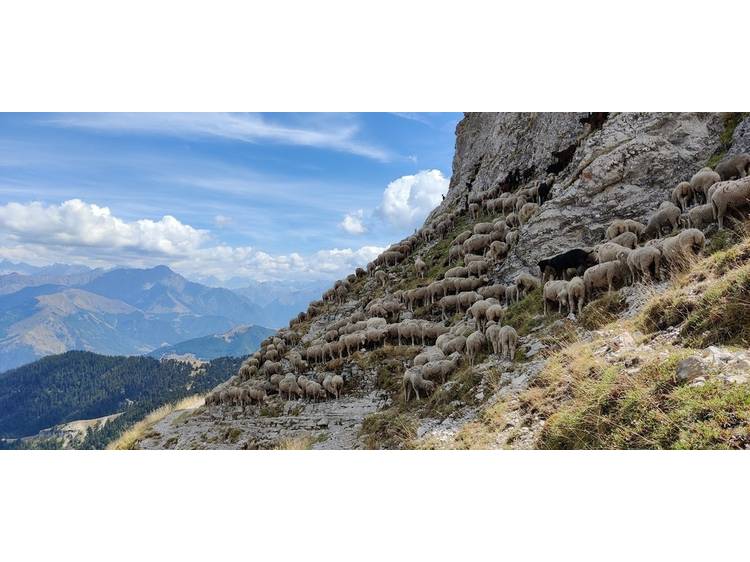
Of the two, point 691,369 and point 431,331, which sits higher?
point 691,369

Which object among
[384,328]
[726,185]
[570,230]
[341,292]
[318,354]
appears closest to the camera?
[726,185]

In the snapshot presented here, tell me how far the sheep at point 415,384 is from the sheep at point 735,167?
14.3 metres

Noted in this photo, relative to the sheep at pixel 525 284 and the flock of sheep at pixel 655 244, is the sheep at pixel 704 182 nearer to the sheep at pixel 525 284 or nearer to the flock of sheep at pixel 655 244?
the flock of sheep at pixel 655 244

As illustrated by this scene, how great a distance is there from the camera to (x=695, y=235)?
14008 millimetres

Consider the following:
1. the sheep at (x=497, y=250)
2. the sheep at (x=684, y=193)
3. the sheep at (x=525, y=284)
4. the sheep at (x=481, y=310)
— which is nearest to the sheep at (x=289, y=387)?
the sheep at (x=481, y=310)

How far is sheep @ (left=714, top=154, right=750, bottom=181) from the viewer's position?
18047 millimetres

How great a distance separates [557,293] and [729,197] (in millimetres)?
5964

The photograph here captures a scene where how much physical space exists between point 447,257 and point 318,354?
12.1 metres

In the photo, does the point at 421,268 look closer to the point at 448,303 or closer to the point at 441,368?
the point at 448,303

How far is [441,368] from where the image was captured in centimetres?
1716

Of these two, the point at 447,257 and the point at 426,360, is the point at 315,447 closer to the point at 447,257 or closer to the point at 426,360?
the point at 426,360

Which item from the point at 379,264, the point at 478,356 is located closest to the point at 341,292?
the point at 379,264

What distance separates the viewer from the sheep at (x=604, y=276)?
1544cm

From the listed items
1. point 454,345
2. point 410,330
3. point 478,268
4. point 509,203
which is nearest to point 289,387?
point 410,330
